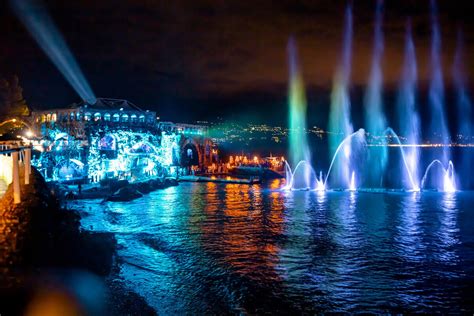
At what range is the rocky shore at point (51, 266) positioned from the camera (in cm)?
1356

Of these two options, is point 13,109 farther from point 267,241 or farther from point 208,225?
point 267,241

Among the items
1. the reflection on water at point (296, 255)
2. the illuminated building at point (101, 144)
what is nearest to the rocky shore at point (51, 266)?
the reflection on water at point (296, 255)

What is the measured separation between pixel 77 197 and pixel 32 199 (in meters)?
21.8

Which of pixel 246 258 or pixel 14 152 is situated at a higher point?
pixel 14 152

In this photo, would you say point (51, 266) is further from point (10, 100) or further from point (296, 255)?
point (10, 100)

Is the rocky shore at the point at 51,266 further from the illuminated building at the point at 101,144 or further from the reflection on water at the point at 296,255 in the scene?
the illuminated building at the point at 101,144

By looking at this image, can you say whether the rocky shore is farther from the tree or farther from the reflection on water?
the tree

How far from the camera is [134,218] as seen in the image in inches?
1244

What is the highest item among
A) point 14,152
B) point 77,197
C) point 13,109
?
point 13,109

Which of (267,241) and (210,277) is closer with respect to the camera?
(210,277)

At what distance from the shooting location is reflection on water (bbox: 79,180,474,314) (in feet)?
52.1

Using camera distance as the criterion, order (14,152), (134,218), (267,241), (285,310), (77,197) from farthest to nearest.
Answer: (77,197) < (134,218) < (267,241) < (14,152) < (285,310)

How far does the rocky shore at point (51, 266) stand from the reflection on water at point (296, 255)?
3.77 feet

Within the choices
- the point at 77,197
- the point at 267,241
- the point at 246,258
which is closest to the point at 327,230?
the point at 267,241
